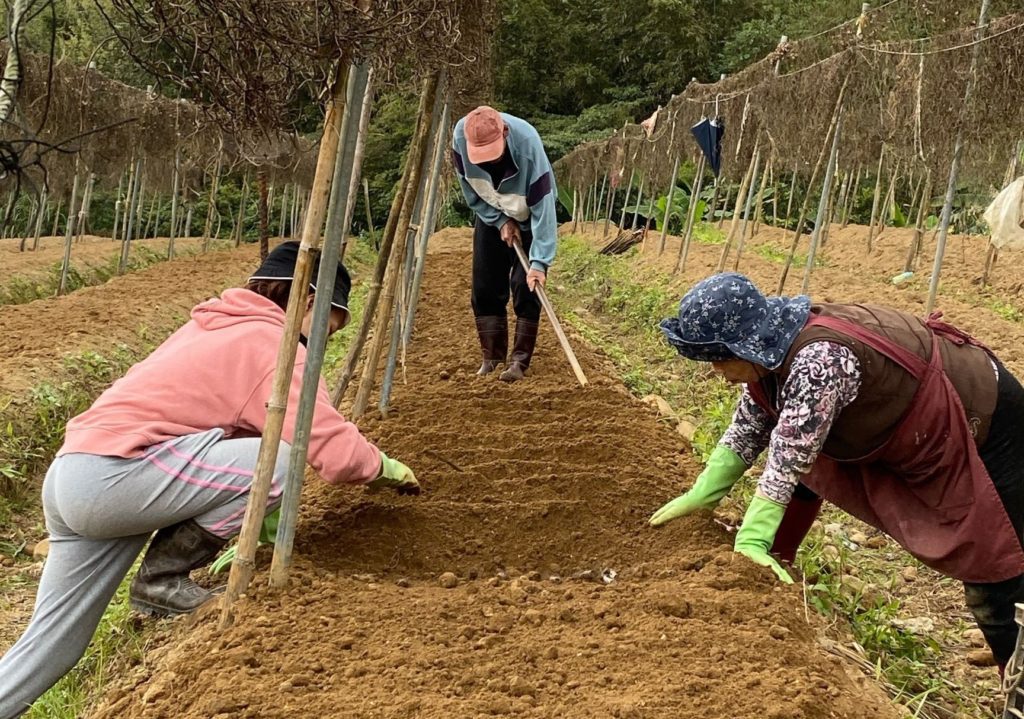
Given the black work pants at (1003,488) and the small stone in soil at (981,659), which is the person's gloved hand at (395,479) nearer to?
the black work pants at (1003,488)

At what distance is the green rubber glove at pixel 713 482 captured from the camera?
2805mm

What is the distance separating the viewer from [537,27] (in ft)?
102

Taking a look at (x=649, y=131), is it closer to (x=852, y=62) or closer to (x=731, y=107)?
(x=731, y=107)

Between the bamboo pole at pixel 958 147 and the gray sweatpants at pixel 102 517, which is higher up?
the bamboo pole at pixel 958 147

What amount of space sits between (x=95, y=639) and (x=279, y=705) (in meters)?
1.32

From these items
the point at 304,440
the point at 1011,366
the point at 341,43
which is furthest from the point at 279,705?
the point at 1011,366

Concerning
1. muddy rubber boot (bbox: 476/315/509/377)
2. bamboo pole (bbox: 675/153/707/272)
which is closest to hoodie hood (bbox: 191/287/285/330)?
muddy rubber boot (bbox: 476/315/509/377)

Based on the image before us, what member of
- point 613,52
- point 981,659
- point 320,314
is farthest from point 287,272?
point 613,52

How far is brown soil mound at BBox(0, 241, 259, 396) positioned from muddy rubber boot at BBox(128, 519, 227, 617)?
3.30m

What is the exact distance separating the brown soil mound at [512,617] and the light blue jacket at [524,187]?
114 cm

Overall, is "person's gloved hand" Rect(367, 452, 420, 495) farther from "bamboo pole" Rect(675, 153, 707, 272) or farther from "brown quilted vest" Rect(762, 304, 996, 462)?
"bamboo pole" Rect(675, 153, 707, 272)

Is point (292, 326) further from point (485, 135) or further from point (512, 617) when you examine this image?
point (485, 135)

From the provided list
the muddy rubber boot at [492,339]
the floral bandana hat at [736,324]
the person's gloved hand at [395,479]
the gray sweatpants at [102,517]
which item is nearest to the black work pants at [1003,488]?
the floral bandana hat at [736,324]

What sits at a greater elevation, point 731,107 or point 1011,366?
point 731,107
